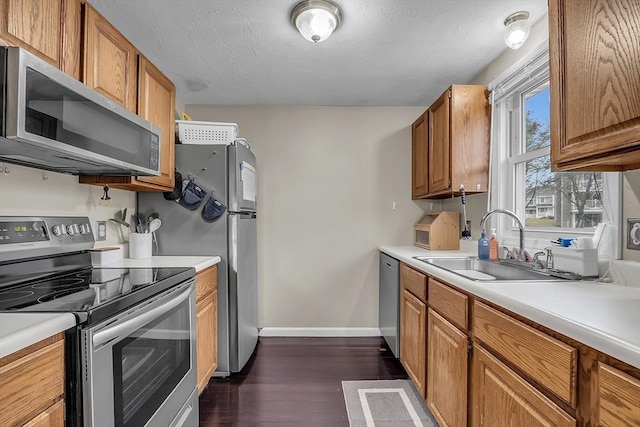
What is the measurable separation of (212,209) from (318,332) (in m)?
1.65

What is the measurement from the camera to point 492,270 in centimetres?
197

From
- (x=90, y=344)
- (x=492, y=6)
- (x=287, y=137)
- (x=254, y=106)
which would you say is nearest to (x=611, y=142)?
(x=492, y=6)

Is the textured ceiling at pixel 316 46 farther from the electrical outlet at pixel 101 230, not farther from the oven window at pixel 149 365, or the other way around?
the oven window at pixel 149 365

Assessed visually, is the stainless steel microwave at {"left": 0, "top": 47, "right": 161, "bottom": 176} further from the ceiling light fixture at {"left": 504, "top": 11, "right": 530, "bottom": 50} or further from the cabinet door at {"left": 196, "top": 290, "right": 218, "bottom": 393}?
the ceiling light fixture at {"left": 504, "top": 11, "right": 530, "bottom": 50}

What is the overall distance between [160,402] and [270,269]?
1884 millimetres

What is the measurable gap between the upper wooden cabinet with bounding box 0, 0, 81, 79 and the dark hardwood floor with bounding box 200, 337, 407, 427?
6.34 feet

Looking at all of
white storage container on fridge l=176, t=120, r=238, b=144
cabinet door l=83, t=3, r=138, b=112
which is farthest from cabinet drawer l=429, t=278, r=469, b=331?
cabinet door l=83, t=3, r=138, b=112

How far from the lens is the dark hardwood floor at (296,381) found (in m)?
1.93

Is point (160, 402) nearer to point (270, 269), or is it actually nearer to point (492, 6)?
point (270, 269)

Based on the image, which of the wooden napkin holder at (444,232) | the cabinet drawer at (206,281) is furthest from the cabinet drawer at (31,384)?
the wooden napkin holder at (444,232)

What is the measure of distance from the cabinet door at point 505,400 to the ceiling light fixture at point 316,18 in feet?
5.63

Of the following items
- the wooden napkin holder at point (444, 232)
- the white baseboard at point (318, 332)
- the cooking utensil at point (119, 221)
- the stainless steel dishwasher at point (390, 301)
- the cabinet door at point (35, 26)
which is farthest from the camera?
the white baseboard at point (318, 332)

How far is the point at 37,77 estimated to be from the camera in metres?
0.98

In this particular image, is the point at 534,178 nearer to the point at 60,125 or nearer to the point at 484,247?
the point at 484,247
